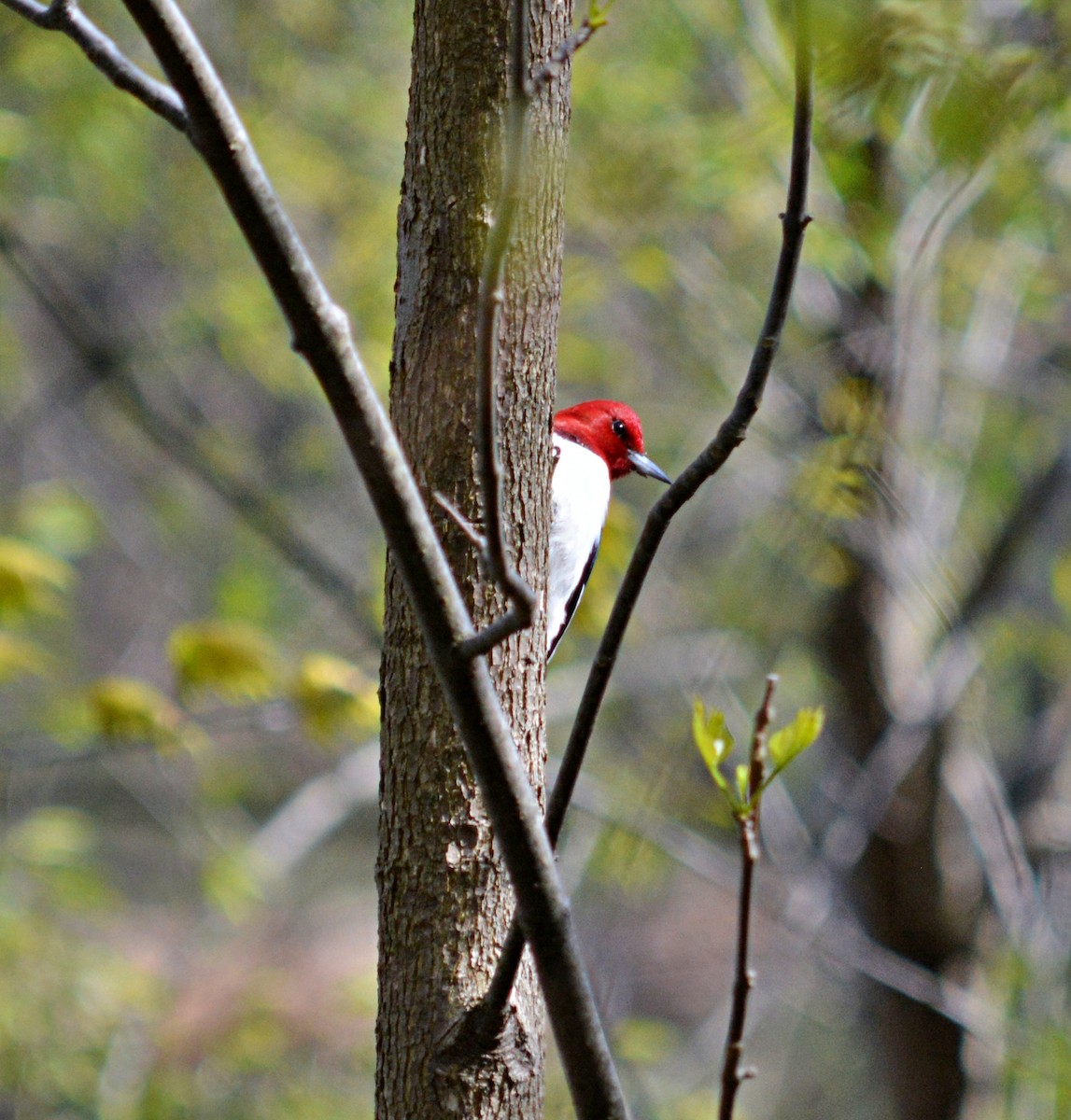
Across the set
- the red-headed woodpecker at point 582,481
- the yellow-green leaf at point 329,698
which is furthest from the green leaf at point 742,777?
the yellow-green leaf at point 329,698

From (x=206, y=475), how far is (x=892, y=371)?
2.68m

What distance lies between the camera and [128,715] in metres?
4.03

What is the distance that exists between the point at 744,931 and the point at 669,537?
580 cm

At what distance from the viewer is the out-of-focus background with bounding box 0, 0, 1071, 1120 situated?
431cm

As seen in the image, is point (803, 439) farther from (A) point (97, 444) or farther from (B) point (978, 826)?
(A) point (97, 444)

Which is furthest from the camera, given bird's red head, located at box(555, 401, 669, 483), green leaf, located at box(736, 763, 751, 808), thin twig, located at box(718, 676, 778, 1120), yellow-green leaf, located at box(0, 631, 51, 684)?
yellow-green leaf, located at box(0, 631, 51, 684)

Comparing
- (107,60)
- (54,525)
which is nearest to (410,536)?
(107,60)

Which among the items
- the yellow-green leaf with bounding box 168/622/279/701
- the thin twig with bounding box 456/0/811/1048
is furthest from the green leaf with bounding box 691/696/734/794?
the yellow-green leaf with bounding box 168/622/279/701

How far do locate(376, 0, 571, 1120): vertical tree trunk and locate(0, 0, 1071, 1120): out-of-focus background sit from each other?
787 mm

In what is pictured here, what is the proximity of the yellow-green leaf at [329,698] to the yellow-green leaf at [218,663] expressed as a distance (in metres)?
0.15

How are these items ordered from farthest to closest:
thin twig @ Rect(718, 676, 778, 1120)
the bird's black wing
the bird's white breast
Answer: the bird's black wing → the bird's white breast → thin twig @ Rect(718, 676, 778, 1120)

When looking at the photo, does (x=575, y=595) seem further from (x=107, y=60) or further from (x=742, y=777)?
(x=107, y=60)

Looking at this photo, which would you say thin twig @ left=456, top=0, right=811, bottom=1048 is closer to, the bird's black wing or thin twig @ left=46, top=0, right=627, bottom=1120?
thin twig @ left=46, top=0, right=627, bottom=1120

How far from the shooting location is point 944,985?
501 centimetres
